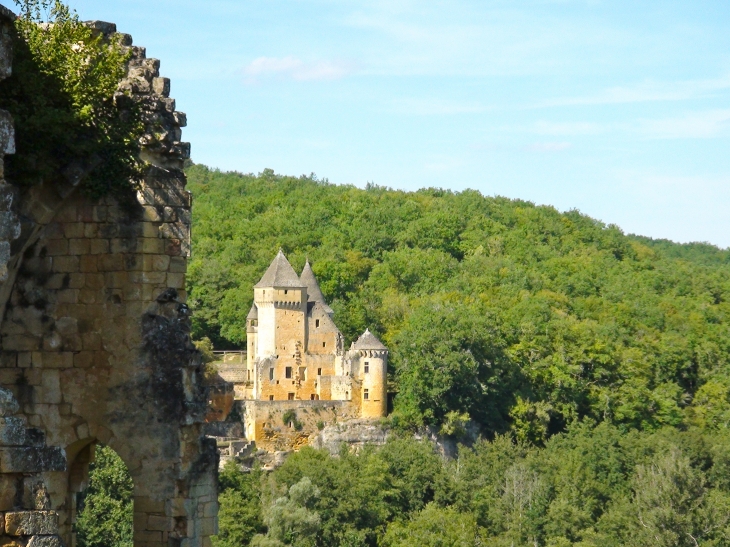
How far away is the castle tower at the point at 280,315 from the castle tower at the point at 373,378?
2.81 metres

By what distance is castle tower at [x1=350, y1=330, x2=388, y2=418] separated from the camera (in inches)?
2943

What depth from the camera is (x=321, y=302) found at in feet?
260

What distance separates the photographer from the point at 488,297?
320 ft

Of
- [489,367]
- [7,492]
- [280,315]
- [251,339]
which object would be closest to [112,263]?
[7,492]

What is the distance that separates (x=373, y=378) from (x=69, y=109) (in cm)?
6347

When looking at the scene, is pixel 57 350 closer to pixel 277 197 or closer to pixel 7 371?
pixel 7 371

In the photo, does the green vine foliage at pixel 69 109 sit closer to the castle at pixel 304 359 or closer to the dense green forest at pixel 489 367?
the dense green forest at pixel 489 367

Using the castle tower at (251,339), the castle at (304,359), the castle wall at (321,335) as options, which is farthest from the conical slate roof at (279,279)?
the castle wall at (321,335)

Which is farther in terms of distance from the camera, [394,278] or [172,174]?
[394,278]

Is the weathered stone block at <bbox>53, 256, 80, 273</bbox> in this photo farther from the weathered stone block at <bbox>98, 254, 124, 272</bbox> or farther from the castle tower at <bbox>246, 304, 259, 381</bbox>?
the castle tower at <bbox>246, 304, 259, 381</bbox>

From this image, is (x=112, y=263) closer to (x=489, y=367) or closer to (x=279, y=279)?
(x=279, y=279)

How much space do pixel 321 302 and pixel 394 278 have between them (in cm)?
2157

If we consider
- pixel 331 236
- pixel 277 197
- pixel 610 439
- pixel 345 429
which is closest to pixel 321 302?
pixel 345 429

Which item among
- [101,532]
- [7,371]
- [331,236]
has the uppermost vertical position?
[331,236]
